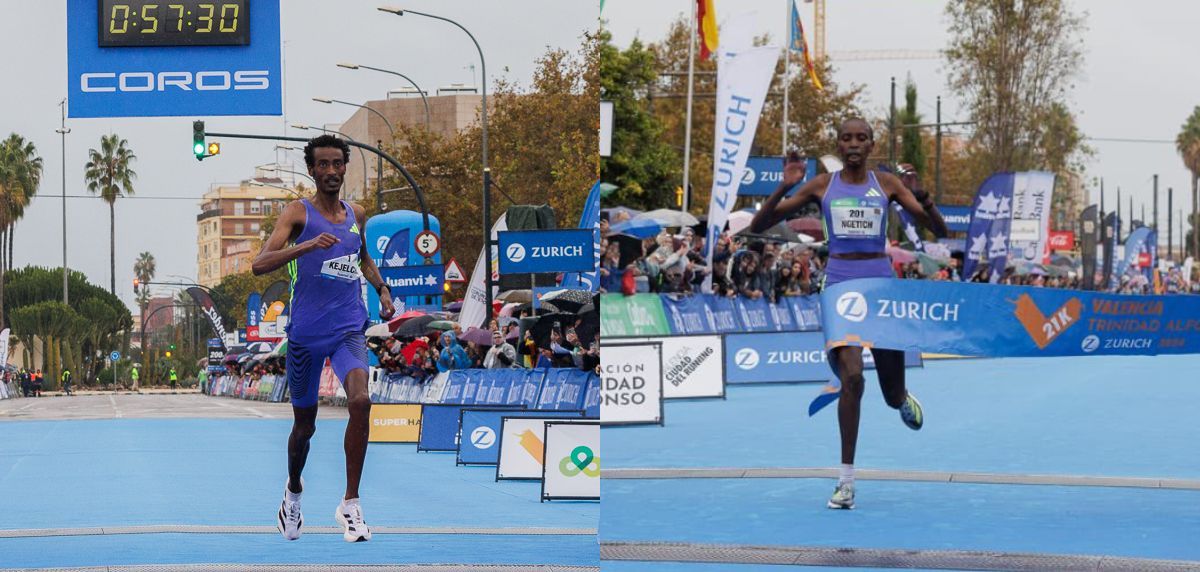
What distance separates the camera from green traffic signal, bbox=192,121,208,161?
26.5ft

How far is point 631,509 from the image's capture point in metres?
9.48

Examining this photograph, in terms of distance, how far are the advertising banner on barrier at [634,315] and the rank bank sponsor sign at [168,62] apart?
1397cm

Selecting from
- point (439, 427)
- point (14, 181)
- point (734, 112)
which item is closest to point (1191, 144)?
point (734, 112)

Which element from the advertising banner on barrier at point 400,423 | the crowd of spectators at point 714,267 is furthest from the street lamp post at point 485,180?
the crowd of spectators at point 714,267

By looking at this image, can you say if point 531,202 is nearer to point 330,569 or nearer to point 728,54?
point 330,569

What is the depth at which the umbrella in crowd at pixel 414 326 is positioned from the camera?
836 cm

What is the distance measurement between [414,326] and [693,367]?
9682 mm

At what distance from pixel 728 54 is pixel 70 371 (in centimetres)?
1419

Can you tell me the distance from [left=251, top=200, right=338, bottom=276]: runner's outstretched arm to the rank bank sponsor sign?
1.35m

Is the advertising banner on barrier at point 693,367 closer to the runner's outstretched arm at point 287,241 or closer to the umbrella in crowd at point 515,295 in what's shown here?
the umbrella in crowd at point 515,295

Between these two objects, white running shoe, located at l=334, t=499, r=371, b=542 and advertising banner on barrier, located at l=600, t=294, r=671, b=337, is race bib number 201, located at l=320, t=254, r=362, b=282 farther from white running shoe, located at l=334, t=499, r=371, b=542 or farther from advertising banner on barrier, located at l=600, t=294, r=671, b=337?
advertising banner on barrier, located at l=600, t=294, r=671, b=337

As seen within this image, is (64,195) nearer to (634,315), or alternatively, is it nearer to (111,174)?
(111,174)

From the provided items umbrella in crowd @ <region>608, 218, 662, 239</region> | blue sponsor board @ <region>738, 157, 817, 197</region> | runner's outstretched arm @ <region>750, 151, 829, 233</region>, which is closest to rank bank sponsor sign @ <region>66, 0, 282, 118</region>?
runner's outstretched arm @ <region>750, 151, 829, 233</region>

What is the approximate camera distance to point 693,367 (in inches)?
711
